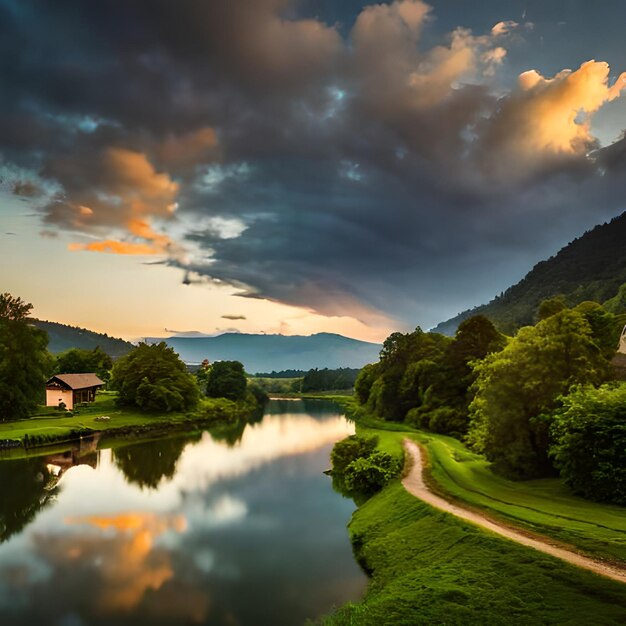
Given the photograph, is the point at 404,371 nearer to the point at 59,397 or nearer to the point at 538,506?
the point at 538,506

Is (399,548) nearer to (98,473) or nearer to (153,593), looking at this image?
(153,593)

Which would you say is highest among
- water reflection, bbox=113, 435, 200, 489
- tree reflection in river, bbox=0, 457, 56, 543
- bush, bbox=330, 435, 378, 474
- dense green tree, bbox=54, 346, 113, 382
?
dense green tree, bbox=54, 346, 113, 382

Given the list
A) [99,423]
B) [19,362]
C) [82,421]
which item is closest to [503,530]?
[99,423]

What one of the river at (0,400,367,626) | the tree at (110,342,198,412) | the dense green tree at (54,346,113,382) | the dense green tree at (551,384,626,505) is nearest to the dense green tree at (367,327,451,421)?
the river at (0,400,367,626)

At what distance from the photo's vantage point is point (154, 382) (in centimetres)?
8469

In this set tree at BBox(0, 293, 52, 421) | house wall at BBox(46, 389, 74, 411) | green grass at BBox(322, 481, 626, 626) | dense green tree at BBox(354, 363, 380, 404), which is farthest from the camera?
dense green tree at BBox(354, 363, 380, 404)

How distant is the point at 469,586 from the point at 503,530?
455 centimetres

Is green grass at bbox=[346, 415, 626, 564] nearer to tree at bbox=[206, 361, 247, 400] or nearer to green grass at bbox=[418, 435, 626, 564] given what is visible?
green grass at bbox=[418, 435, 626, 564]

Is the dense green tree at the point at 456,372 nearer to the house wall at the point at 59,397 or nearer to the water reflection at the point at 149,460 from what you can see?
the water reflection at the point at 149,460

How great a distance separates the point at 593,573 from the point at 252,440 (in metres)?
53.8

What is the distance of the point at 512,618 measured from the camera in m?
11.8

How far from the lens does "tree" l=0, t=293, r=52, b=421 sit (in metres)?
61.1

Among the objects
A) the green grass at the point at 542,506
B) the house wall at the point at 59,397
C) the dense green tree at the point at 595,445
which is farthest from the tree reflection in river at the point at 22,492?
the house wall at the point at 59,397

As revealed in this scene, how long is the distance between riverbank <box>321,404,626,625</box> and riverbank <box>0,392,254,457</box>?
42.0m
